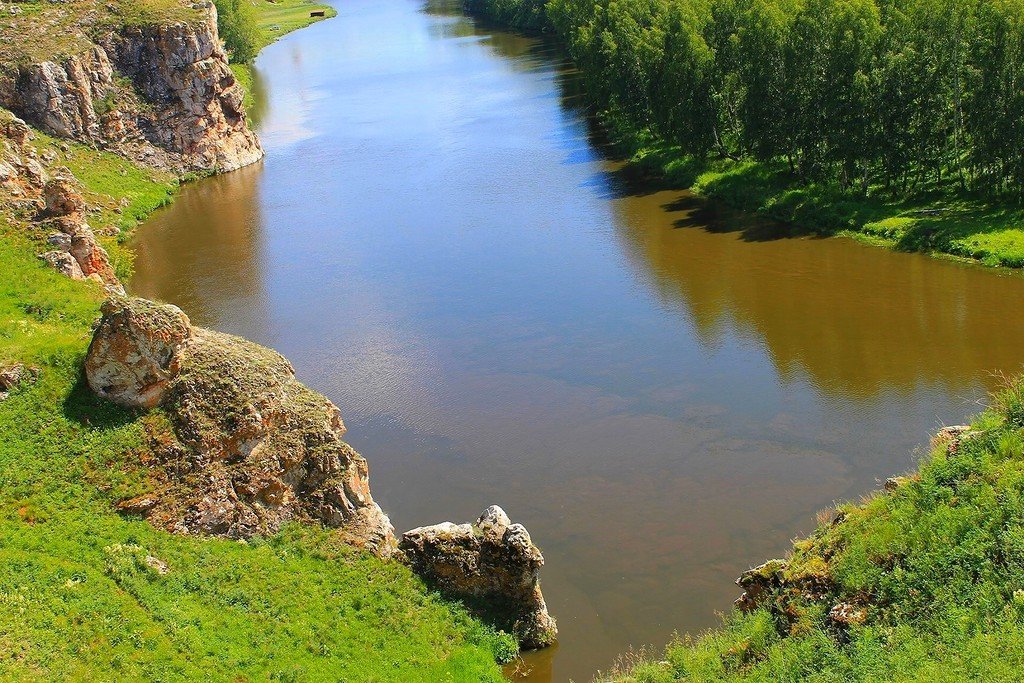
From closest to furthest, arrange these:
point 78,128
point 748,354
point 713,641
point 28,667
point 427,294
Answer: point 28,667 → point 713,641 → point 748,354 → point 427,294 → point 78,128

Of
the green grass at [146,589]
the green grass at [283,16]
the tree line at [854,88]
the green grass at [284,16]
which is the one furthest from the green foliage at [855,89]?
the green grass at [284,16]

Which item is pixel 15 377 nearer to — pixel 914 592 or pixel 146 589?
pixel 146 589

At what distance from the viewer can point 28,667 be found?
17.7 m

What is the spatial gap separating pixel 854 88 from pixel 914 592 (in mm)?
38999

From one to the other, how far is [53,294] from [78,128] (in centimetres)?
4132

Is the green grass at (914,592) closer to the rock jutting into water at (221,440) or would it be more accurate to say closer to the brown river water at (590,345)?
the brown river water at (590,345)

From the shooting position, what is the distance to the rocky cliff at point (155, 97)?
6725 cm

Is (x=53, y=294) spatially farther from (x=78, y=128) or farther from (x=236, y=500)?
(x=78, y=128)

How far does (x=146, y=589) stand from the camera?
68.4 ft

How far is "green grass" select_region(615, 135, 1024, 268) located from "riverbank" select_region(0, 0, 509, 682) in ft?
110

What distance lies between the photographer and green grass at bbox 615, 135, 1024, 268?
151ft

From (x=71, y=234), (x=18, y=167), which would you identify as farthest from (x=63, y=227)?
(x=18, y=167)

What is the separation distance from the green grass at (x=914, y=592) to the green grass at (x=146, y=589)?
5196mm

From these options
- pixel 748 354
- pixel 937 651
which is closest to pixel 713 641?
pixel 937 651
